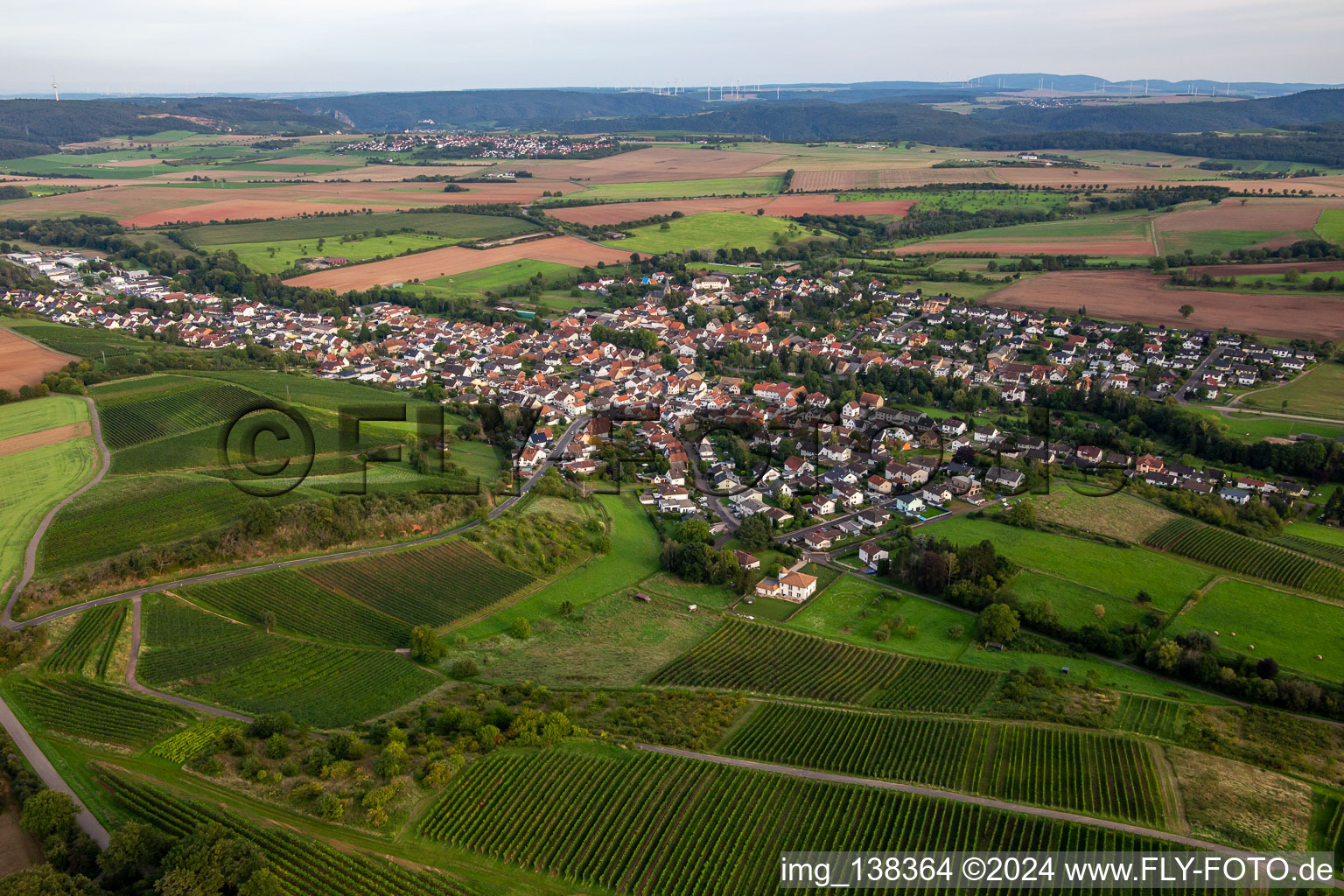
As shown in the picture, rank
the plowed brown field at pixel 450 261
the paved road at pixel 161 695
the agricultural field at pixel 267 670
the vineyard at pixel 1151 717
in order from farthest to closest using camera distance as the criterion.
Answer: the plowed brown field at pixel 450 261
the vineyard at pixel 1151 717
the agricultural field at pixel 267 670
the paved road at pixel 161 695

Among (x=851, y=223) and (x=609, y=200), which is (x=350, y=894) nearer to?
(x=851, y=223)

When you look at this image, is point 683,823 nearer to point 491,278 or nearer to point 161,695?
point 161,695

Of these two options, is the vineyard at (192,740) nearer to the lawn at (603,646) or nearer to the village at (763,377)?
the lawn at (603,646)

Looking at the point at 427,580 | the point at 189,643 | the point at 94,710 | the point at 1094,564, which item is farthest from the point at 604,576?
the point at 1094,564

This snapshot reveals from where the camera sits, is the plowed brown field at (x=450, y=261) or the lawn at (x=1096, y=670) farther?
the plowed brown field at (x=450, y=261)

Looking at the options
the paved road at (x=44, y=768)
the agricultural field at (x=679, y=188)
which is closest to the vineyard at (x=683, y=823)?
the paved road at (x=44, y=768)

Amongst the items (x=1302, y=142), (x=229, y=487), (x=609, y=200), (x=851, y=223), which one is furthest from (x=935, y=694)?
(x=1302, y=142)
